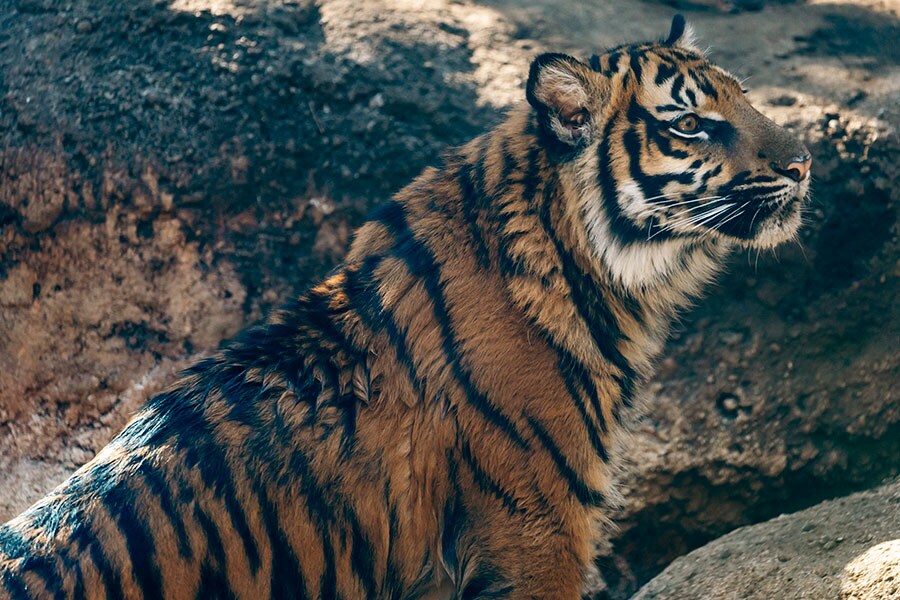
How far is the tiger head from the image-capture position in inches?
122

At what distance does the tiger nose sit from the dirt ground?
108 centimetres

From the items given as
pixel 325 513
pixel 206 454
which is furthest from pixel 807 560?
pixel 206 454

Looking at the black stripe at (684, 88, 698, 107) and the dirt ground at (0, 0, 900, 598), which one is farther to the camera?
the dirt ground at (0, 0, 900, 598)

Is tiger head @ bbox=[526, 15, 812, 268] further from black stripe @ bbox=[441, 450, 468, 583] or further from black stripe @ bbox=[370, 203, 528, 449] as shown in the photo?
black stripe @ bbox=[441, 450, 468, 583]

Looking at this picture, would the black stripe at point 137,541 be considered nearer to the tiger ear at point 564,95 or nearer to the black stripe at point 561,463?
the black stripe at point 561,463

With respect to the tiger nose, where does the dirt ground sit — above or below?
below

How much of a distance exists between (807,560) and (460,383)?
128 centimetres

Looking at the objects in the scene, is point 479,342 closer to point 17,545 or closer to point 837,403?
point 17,545

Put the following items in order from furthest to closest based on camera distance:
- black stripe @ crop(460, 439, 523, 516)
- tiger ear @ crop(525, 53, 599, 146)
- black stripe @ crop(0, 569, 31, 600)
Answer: tiger ear @ crop(525, 53, 599, 146), black stripe @ crop(460, 439, 523, 516), black stripe @ crop(0, 569, 31, 600)

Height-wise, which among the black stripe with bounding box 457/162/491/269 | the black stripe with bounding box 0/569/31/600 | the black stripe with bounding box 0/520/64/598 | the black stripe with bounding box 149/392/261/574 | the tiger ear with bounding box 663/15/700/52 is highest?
the tiger ear with bounding box 663/15/700/52

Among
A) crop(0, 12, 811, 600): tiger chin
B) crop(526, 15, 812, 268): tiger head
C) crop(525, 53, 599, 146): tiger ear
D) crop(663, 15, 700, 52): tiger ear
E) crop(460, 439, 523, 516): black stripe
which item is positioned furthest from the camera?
crop(663, 15, 700, 52): tiger ear

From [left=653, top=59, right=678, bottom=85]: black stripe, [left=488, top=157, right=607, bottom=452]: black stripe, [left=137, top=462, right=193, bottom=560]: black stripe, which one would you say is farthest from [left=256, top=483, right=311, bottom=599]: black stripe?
[left=653, top=59, right=678, bottom=85]: black stripe

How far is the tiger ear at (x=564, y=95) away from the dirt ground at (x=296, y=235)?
1425 mm

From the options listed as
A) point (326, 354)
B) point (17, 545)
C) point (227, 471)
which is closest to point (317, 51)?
point (326, 354)
